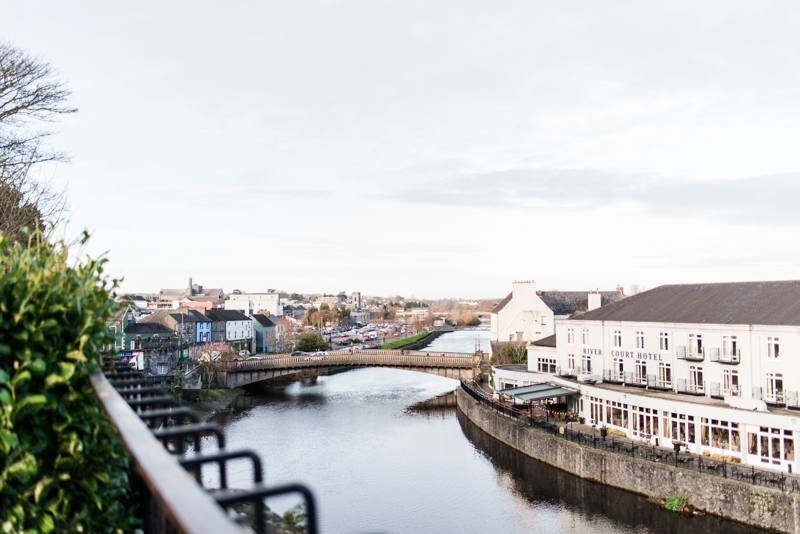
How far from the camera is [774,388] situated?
2534 cm

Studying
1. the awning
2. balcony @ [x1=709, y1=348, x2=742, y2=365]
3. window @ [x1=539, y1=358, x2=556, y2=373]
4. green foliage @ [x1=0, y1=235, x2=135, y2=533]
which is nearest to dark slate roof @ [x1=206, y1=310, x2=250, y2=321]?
window @ [x1=539, y1=358, x2=556, y2=373]

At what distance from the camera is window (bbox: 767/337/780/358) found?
25453 millimetres

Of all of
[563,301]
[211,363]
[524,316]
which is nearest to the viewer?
[211,363]

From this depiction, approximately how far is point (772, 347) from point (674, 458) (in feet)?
21.6

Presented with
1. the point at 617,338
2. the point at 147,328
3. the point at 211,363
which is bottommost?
the point at 211,363

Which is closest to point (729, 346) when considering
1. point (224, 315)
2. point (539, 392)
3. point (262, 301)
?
point (539, 392)

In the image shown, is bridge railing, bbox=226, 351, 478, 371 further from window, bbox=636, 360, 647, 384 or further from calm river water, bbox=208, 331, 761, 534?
window, bbox=636, 360, 647, 384

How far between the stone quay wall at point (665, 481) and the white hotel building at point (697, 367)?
3496 millimetres

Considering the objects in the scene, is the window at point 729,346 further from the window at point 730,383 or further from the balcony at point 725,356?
the window at point 730,383

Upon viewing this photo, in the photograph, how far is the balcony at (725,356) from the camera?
26828 mm

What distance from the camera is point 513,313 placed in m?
57.4

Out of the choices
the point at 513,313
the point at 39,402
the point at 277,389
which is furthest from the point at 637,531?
the point at 277,389

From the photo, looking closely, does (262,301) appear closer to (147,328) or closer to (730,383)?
(147,328)

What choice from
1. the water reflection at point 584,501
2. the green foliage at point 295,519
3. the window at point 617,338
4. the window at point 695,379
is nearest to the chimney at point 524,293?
the window at point 617,338
